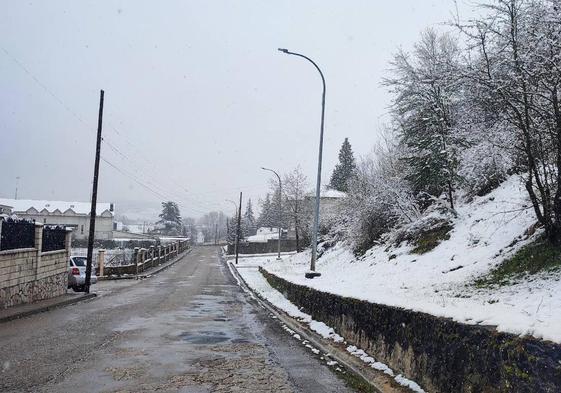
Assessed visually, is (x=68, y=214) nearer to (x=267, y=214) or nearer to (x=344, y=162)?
(x=267, y=214)

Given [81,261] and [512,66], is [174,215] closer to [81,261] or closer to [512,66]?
[81,261]

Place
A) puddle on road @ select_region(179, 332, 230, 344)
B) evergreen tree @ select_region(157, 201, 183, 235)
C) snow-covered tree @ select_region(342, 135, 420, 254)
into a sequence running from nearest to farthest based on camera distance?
puddle on road @ select_region(179, 332, 230, 344) → snow-covered tree @ select_region(342, 135, 420, 254) → evergreen tree @ select_region(157, 201, 183, 235)

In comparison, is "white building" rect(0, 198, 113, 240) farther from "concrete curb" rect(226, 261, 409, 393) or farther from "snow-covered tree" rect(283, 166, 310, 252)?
"concrete curb" rect(226, 261, 409, 393)

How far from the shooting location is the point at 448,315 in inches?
239

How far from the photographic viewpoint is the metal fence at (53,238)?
1847 cm

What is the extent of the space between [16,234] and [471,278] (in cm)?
1349

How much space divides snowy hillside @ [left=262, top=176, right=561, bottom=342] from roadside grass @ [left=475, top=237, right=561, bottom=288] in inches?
14.5

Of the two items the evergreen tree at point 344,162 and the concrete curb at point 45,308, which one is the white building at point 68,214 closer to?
the evergreen tree at point 344,162

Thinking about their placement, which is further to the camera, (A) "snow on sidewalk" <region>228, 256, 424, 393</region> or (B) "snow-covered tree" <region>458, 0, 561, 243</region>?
(B) "snow-covered tree" <region>458, 0, 561, 243</region>

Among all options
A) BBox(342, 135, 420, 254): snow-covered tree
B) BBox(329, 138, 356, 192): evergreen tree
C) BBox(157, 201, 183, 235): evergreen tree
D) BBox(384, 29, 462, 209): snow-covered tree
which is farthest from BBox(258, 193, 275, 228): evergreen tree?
BBox(384, 29, 462, 209): snow-covered tree

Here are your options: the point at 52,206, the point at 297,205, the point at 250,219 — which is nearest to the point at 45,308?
the point at 297,205

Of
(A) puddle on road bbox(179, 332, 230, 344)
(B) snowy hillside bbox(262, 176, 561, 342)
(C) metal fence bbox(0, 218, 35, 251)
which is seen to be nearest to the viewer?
(B) snowy hillside bbox(262, 176, 561, 342)

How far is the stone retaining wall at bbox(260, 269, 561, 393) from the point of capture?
4184mm

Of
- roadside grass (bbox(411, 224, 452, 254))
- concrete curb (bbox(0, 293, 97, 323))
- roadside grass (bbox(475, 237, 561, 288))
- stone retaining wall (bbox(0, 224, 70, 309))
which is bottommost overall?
concrete curb (bbox(0, 293, 97, 323))
